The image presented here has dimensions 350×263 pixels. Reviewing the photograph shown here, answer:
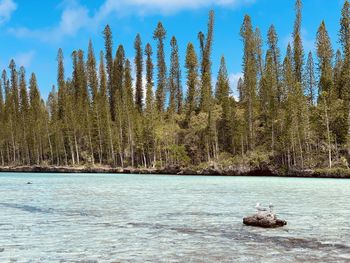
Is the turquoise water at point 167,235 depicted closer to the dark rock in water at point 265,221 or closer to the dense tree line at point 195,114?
the dark rock in water at point 265,221

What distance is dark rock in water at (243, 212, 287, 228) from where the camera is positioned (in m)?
Answer: 12.9

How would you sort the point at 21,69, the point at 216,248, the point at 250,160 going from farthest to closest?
the point at 21,69 → the point at 250,160 → the point at 216,248

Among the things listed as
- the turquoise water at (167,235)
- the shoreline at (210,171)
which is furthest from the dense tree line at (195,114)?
the turquoise water at (167,235)

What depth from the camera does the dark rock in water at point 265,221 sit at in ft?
42.3

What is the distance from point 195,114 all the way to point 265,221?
71722 mm

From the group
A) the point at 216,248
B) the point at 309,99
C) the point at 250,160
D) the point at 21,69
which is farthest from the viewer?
the point at 21,69

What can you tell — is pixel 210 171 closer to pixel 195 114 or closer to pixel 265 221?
pixel 195 114

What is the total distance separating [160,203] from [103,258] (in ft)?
38.0

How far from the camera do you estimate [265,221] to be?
42.4ft

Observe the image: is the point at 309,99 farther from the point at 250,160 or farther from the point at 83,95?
the point at 83,95

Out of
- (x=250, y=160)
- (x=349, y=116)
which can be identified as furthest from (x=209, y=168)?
(x=349, y=116)

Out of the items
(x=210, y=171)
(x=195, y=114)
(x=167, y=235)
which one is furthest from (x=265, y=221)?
(x=195, y=114)

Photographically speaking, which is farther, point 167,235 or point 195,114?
point 195,114

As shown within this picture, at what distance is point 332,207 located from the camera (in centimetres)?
1862
